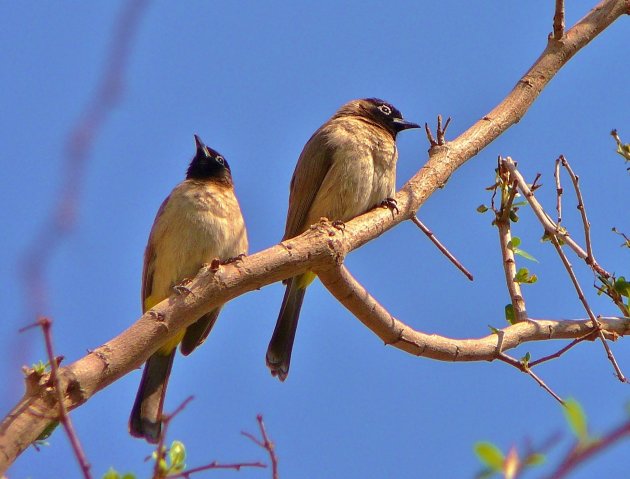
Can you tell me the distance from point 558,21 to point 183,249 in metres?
2.97

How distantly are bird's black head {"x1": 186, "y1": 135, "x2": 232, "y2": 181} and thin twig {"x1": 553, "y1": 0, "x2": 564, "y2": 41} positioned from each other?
9.32ft

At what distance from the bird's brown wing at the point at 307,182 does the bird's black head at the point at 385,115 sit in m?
0.83

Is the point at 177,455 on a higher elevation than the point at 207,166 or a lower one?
lower

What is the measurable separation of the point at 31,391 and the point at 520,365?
2.44m

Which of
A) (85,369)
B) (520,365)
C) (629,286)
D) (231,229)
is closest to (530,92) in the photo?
(629,286)

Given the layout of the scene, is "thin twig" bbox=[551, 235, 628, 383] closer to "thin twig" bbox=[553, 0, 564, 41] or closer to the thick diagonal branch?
the thick diagonal branch

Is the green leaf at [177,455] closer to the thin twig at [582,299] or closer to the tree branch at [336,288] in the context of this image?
the tree branch at [336,288]

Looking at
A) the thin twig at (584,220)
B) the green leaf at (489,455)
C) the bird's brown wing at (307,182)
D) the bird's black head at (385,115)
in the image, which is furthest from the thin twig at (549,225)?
the green leaf at (489,455)

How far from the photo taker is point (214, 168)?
7023mm

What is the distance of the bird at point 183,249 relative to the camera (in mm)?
6082

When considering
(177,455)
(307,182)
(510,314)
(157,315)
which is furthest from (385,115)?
(177,455)

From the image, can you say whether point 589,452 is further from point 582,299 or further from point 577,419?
point 582,299

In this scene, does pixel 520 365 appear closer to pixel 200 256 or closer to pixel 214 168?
pixel 200 256

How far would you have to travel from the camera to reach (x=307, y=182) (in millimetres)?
6234
